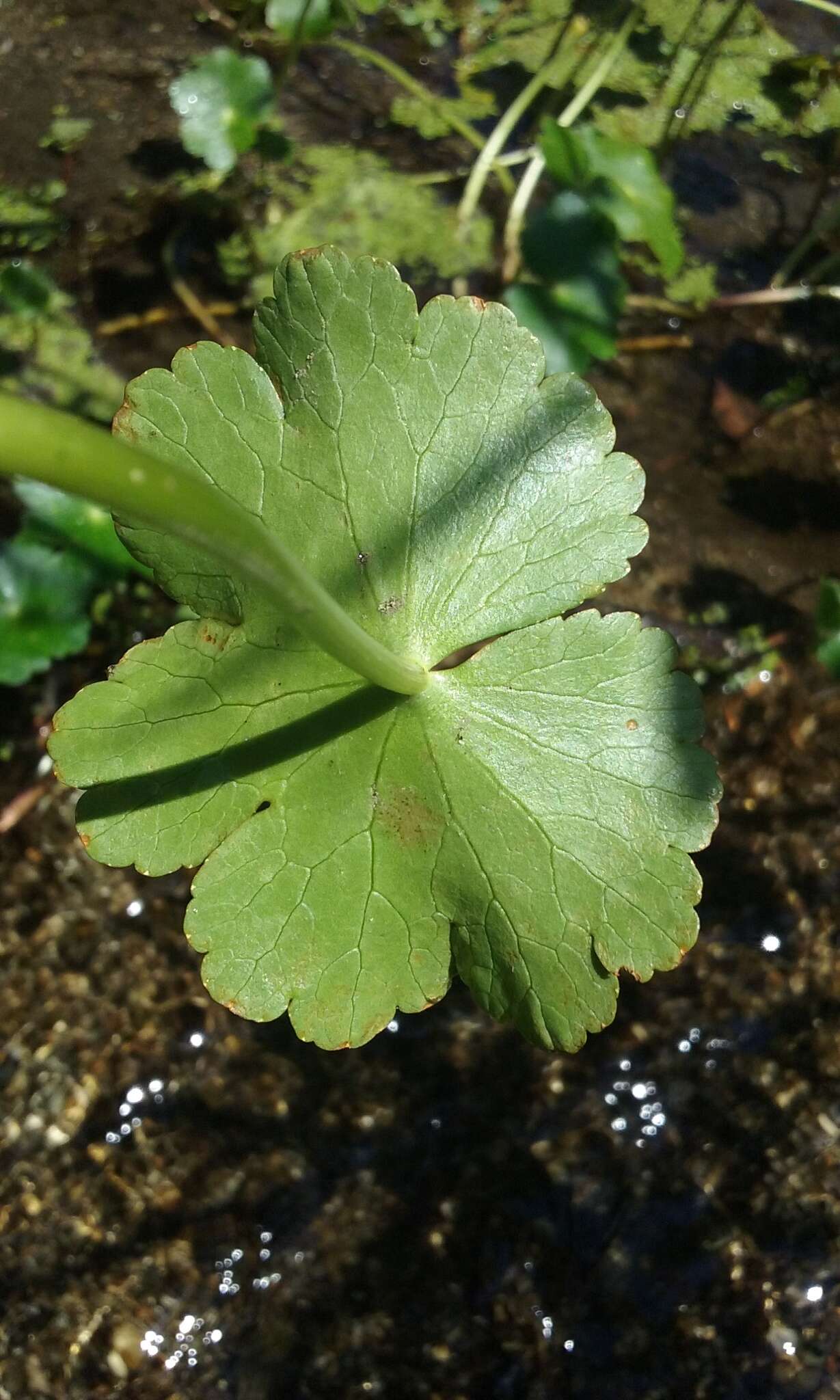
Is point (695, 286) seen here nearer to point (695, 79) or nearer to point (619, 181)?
point (619, 181)

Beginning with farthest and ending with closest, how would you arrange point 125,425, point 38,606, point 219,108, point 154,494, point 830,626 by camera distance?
point 219,108, point 38,606, point 830,626, point 125,425, point 154,494

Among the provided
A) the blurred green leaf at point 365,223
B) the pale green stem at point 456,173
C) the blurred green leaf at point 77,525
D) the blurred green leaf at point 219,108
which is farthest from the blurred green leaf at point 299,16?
the blurred green leaf at point 77,525

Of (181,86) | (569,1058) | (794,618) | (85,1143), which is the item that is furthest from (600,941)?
(181,86)

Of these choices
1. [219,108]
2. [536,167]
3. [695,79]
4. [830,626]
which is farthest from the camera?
[695,79]

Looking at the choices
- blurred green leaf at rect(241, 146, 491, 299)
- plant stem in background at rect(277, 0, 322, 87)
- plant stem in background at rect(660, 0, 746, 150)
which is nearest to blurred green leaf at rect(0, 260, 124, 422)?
blurred green leaf at rect(241, 146, 491, 299)

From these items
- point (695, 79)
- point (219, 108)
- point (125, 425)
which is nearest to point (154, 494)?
point (125, 425)

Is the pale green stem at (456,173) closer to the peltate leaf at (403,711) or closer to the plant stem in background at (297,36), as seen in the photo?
the plant stem in background at (297,36)

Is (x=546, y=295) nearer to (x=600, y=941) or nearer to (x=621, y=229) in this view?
(x=621, y=229)
